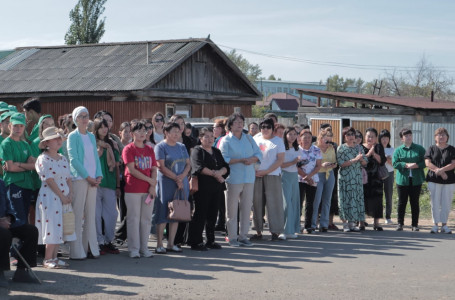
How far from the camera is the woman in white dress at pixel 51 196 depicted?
30.3ft

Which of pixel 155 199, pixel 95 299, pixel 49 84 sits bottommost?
pixel 95 299

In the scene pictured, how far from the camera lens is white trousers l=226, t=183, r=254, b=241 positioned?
12031 millimetres

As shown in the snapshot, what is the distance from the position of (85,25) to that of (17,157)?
4936cm

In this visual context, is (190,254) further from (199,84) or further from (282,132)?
(199,84)

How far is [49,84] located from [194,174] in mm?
27265

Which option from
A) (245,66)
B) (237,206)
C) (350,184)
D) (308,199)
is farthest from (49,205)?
(245,66)

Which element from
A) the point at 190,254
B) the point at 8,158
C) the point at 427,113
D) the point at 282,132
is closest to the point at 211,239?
the point at 190,254

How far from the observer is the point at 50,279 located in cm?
863

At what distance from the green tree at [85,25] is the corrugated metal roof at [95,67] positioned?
14417 mm

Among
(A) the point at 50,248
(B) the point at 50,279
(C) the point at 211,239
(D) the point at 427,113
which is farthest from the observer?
(D) the point at 427,113

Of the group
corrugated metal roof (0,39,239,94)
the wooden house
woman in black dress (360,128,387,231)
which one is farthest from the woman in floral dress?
corrugated metal roof (0,39,239,94)

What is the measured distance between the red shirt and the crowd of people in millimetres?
16

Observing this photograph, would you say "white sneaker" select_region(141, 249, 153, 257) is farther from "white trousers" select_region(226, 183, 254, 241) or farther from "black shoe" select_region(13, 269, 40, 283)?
"black shoe" select_region(13, 269, 40, 283)

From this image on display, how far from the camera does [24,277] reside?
331 inches
